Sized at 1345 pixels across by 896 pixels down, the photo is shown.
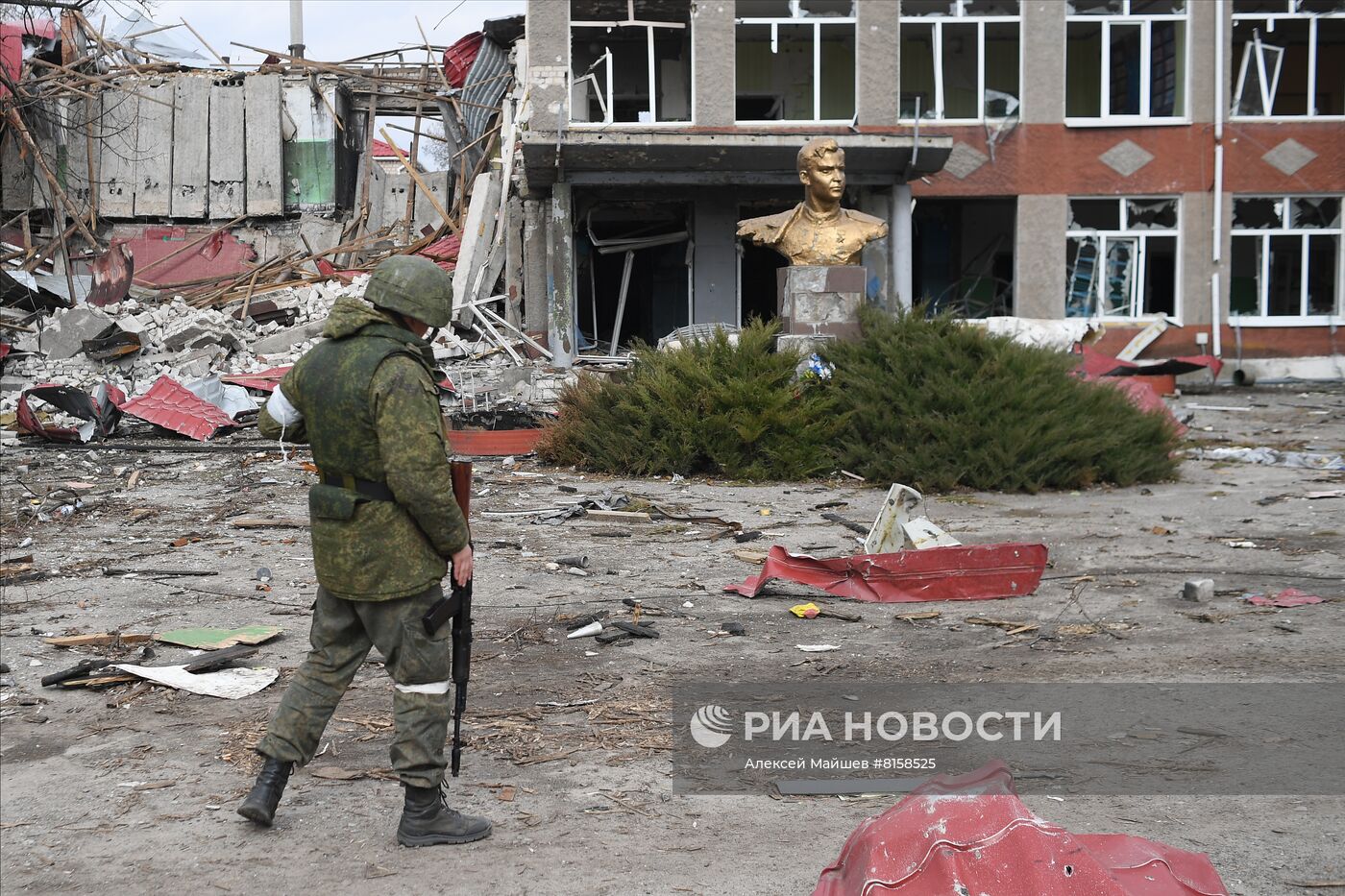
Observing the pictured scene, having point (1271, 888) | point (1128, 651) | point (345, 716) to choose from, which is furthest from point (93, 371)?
point (1271, 888)

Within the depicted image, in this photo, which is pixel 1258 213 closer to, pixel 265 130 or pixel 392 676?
pixel 265 130

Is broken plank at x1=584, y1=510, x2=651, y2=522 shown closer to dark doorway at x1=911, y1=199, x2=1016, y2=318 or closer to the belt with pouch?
the belt with pouch

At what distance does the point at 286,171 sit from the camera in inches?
974

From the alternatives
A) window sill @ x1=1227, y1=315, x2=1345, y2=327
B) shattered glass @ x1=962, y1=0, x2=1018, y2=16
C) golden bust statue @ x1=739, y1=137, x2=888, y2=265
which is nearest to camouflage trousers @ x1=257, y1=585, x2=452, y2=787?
golden bust statue @ x1=739, y1=137, x2=888, y2=265

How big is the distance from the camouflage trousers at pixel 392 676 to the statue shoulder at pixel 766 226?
985 cm

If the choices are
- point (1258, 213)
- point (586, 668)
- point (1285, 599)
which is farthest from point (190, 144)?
point (1285, 599)

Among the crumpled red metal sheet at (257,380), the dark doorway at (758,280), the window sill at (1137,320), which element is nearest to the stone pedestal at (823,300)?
the crumpled red metal sheet at (257,380)

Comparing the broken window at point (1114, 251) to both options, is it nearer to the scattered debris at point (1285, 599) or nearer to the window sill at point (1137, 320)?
the window sill at point (1137, 320)

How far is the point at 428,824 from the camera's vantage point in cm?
376

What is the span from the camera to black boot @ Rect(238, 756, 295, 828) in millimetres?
3801

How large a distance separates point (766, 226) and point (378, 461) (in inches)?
394

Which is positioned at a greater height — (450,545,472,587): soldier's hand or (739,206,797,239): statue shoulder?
(739,206,797,239): statue shoulder

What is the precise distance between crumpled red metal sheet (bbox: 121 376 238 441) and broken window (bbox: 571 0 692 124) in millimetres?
8480

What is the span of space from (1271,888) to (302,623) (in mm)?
4583
